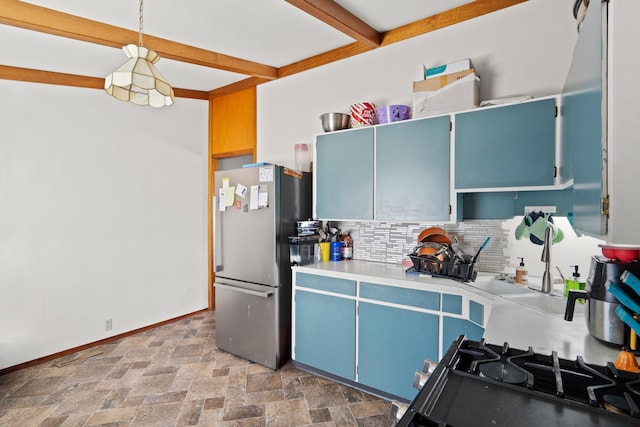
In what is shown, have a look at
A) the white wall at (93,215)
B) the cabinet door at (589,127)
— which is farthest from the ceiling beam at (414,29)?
the white wall at (93,215)

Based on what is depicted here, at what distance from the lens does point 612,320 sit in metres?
1.16

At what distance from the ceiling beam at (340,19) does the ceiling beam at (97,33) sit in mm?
1226

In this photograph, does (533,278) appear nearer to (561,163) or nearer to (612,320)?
(561,163)

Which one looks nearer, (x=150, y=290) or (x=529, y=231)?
(x=529, y=231)

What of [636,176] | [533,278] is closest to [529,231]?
[533,278]

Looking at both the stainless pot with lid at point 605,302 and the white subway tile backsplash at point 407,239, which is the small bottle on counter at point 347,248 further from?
the stainless pot with lid at point 605,302

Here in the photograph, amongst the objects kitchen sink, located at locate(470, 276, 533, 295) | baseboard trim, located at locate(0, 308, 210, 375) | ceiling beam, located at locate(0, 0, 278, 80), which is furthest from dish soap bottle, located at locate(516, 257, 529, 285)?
baseboard trim, located at locate(0, 308, 210, 375)

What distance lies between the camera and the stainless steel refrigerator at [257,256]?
9.32 ft

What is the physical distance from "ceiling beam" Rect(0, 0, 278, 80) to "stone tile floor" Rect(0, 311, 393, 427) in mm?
2666

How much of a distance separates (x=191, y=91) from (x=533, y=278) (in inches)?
165

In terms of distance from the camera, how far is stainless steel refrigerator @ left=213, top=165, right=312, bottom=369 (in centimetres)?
284

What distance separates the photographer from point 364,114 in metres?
2.77

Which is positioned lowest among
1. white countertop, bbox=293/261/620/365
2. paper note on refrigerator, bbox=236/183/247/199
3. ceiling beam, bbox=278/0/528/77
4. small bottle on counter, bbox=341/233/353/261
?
white countertop, bbox=293/261/620/365

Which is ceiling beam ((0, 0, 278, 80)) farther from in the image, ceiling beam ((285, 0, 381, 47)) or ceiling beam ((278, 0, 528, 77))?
ceiling beam ((285, 0, 381, 47))
